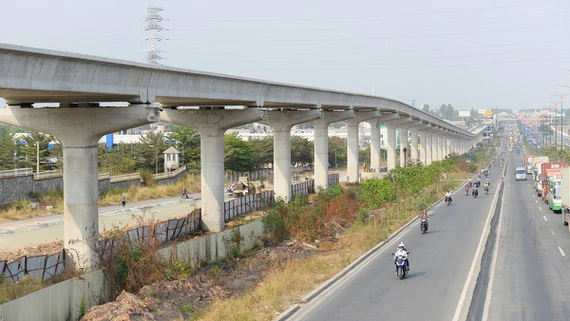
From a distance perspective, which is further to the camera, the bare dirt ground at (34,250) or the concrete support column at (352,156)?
the concrete support column at (352,156)

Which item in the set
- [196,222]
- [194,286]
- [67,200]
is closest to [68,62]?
[67,200]

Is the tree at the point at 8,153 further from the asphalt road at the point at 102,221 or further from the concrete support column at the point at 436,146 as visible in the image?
the concrete support column at the point at 436,146

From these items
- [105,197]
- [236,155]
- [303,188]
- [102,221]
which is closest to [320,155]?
[303,188]

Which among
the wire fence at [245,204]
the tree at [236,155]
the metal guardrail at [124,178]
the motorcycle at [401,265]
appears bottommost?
the motorcycle at [401,265]

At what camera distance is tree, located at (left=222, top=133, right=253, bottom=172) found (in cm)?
8882

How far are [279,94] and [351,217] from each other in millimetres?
9233

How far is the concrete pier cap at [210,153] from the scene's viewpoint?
38969 mm

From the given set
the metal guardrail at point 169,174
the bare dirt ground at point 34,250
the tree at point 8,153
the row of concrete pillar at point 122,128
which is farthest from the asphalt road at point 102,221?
the tree at point 8,153

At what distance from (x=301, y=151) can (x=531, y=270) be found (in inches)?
3717

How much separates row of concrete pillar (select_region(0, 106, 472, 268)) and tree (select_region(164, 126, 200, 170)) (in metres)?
21.7

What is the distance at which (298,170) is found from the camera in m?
110

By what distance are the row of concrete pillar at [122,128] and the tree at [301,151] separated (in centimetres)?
4514

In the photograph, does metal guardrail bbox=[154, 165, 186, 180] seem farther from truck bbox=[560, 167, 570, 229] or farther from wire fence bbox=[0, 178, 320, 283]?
truck bbox=[560, 167, 570, 229]

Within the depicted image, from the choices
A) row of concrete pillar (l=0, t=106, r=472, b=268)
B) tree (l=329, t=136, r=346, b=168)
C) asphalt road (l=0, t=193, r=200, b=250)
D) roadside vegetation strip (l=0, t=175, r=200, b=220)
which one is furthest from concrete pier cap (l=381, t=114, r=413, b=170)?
asphalt road (l=0, t=193, r=200, b=250)
